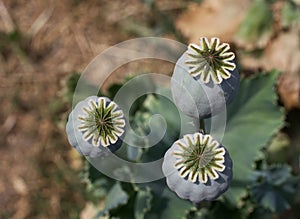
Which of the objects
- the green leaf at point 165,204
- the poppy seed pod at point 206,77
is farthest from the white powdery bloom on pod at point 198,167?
the green leaf at point 165,204

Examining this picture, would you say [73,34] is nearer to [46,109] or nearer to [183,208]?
[46,109]

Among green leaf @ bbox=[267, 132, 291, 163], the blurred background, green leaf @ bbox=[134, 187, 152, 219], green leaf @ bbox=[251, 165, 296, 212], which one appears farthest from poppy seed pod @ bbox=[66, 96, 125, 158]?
green leaf @ bbox=[267, 132, 291, 163]

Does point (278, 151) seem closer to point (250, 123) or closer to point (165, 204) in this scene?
point (250, 123)

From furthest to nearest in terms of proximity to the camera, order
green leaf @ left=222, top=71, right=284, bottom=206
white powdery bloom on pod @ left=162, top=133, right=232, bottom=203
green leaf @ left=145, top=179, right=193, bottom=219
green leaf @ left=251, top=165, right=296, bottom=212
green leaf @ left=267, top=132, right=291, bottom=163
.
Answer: green leaf @ left=267, top=132, right=291, bottom=163 → green leaf @ left=251, top=165, right=296, bottom=212 → green leaf @ left=222, top=71, right=284, bottom=206 → green leaf @ left=145, top=179, right=193, bottom=219 → white powdery bloom on pod @ left=162, top=133, right=232, bottom=203

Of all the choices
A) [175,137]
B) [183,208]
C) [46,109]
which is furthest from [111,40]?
[183,208]

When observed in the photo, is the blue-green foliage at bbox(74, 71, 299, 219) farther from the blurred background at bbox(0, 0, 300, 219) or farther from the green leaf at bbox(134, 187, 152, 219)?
the blurred background at bbox(0, 0, 300, 219)

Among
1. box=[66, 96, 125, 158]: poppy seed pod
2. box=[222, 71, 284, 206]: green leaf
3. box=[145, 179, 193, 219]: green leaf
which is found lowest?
box=[145, 179, 193, 219]: green leaf

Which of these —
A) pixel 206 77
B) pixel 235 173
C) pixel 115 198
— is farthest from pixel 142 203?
pixel 206 77

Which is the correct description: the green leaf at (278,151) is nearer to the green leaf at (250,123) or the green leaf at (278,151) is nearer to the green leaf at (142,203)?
the green leaf at (250,123)
